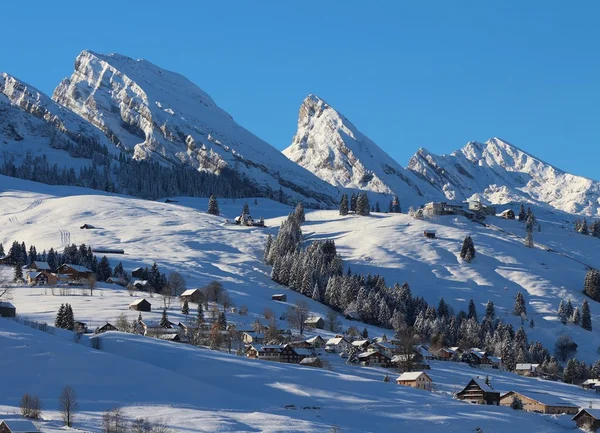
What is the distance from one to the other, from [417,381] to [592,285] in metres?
86.6

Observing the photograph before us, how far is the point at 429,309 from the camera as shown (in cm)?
15050

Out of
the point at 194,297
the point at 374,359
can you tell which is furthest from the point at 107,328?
the point at 194,297

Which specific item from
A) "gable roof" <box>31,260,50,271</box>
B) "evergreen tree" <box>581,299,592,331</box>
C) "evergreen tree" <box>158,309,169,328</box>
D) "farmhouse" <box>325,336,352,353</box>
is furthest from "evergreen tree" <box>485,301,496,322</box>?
"gable roof" <box>31,260,50,271</box>

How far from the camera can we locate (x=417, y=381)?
97.5 meters

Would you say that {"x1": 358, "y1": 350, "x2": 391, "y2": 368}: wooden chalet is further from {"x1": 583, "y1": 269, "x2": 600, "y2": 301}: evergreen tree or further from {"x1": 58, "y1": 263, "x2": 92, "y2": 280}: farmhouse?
{"x1": 583, "y1": 269, "x2": 600, "y2": 301}: evergreen tree

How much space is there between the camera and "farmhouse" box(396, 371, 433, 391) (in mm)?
97312

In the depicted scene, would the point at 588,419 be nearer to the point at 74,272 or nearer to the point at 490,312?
the point at 490,312

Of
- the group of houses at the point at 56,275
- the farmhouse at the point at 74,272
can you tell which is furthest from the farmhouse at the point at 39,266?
the farmhouse at the point at 74,272

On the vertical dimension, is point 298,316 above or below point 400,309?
below

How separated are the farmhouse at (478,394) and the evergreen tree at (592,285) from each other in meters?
84.3

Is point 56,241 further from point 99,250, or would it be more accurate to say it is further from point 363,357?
point 363,357

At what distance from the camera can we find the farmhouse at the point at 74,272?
488ft

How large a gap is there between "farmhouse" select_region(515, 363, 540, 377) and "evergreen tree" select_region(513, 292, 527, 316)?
1138 inches

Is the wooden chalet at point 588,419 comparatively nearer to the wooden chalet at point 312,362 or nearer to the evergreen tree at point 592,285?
the wooden chalet at point 312,362
